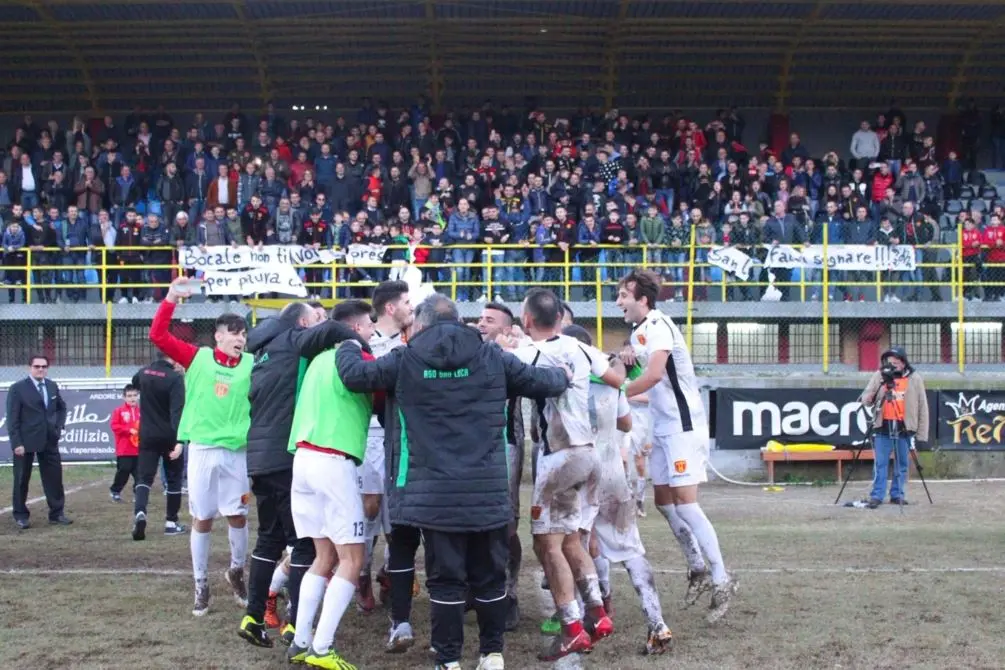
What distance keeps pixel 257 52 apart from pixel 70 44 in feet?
14.0

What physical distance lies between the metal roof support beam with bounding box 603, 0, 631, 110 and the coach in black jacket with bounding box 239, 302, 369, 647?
20918 millimetres

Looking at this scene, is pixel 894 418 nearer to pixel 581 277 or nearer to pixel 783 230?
pixel 783 230

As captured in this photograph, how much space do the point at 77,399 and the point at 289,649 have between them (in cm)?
1425

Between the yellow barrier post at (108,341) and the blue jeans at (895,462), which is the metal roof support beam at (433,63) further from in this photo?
the blue jeans at (895,462)

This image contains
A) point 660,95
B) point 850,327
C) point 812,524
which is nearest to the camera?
point 812,524

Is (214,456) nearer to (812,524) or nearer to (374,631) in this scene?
(374,631)

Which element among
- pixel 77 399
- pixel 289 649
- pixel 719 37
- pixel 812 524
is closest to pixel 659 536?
pixel 812 524

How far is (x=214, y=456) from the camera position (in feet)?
29.2

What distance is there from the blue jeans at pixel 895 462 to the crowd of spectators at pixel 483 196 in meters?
7.11

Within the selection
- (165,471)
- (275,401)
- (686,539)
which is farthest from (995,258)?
(275,401)

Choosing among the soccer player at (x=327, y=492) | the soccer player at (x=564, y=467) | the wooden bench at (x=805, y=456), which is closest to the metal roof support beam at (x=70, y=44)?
the wooden bench at (x=805, y=456)

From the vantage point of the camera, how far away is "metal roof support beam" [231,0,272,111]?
27984 mm

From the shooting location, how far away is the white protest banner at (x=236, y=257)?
2255 cm

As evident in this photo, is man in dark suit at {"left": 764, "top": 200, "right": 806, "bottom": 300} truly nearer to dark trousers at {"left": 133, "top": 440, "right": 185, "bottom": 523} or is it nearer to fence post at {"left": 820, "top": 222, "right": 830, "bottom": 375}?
fence post at {"left": 820, "top": 222, "right": 830, "bottom": 375}
